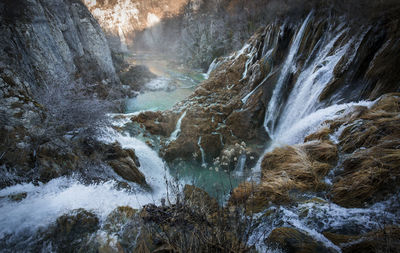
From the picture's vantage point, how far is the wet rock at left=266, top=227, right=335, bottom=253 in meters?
1.87

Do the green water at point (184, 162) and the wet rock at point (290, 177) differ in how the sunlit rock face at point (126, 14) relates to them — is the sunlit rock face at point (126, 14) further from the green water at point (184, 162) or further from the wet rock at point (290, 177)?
the wet rock at point (290, 177)

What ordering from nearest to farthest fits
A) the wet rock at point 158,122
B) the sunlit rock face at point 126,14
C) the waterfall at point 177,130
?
the waterfall at point 177,130 < the wet rock at point 158,122 < the sunlit rock face at point 126,14

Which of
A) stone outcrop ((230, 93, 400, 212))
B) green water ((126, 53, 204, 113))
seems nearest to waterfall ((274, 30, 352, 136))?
stone outcrop ((230, 93, 400, 212))

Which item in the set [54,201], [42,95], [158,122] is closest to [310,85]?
[158,122]

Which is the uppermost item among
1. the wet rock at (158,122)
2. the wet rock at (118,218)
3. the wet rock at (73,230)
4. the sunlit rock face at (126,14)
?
the sunlit rock face at (126,14)

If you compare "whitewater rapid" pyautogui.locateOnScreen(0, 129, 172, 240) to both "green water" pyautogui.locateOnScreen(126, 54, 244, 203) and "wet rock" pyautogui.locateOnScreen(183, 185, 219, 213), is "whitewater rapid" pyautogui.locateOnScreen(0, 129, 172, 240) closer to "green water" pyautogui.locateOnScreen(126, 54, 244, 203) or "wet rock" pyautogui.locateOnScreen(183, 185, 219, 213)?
"wet rock" pyautogui.locateOnScreen(183, 185, 219, 213)

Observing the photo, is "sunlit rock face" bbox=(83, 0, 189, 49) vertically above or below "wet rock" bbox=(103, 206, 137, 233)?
above

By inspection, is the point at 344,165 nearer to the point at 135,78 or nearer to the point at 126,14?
the point at 135,78

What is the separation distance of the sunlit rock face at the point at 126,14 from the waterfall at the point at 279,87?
159ft

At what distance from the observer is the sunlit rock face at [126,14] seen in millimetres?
48656

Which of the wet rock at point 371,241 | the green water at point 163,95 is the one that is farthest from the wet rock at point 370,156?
the green water at point 163,95

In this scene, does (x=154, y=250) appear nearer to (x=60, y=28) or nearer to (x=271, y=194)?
(x=271, y=194)

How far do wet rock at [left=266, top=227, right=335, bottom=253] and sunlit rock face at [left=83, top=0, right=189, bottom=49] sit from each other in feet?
177

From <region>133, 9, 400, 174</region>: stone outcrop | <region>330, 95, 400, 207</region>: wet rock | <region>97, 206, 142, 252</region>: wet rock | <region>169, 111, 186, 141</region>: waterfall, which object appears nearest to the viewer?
<region>330, 95, 400, 207</region>: wet rock
